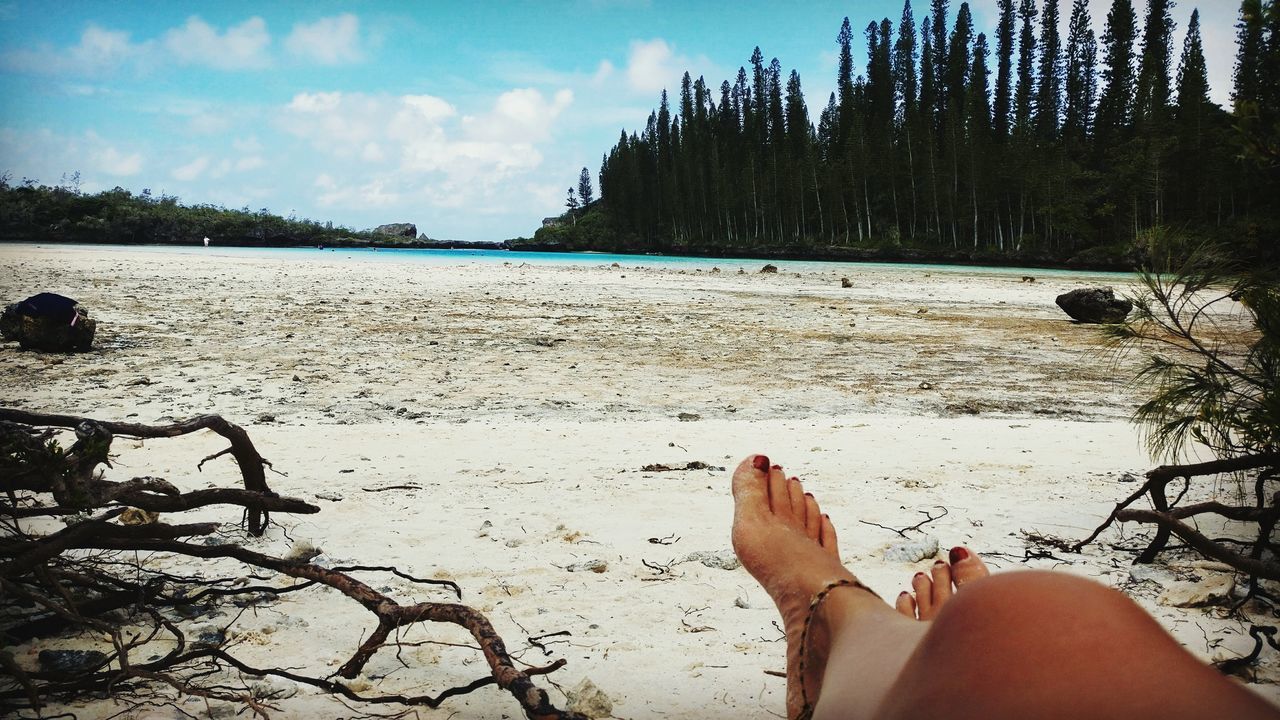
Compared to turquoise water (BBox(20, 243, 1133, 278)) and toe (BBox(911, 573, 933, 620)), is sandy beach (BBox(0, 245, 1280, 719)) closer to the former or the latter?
toe (BBox(911, 573, 933, 620))

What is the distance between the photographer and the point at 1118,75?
4812cm

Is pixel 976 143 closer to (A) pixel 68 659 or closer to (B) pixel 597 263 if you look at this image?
(B) pixel 597 263

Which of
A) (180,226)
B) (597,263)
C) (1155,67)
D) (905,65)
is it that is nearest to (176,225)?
(180,226)

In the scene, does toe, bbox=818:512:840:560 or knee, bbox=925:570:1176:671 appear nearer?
knee, bbox=925:570:1176:671

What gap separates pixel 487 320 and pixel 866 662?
819cm

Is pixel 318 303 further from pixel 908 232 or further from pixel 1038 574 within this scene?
pixel 908 232

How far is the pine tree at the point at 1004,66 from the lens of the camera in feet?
177

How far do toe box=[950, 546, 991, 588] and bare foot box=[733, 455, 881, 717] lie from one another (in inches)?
9.2

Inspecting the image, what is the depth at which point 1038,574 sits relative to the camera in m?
0.65

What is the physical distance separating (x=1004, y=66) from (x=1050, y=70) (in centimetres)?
374

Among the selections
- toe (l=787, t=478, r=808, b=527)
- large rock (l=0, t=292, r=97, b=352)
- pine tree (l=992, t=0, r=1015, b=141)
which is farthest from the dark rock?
pine tree (l=992, t=0, r=1015, b=141)

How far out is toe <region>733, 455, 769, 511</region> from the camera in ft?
6.41

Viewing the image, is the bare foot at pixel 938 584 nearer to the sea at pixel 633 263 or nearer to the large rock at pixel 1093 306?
the large rock at pixel 1093 306

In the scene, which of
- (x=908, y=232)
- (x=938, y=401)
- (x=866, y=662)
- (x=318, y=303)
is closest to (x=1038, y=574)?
(x=866, y=662)
